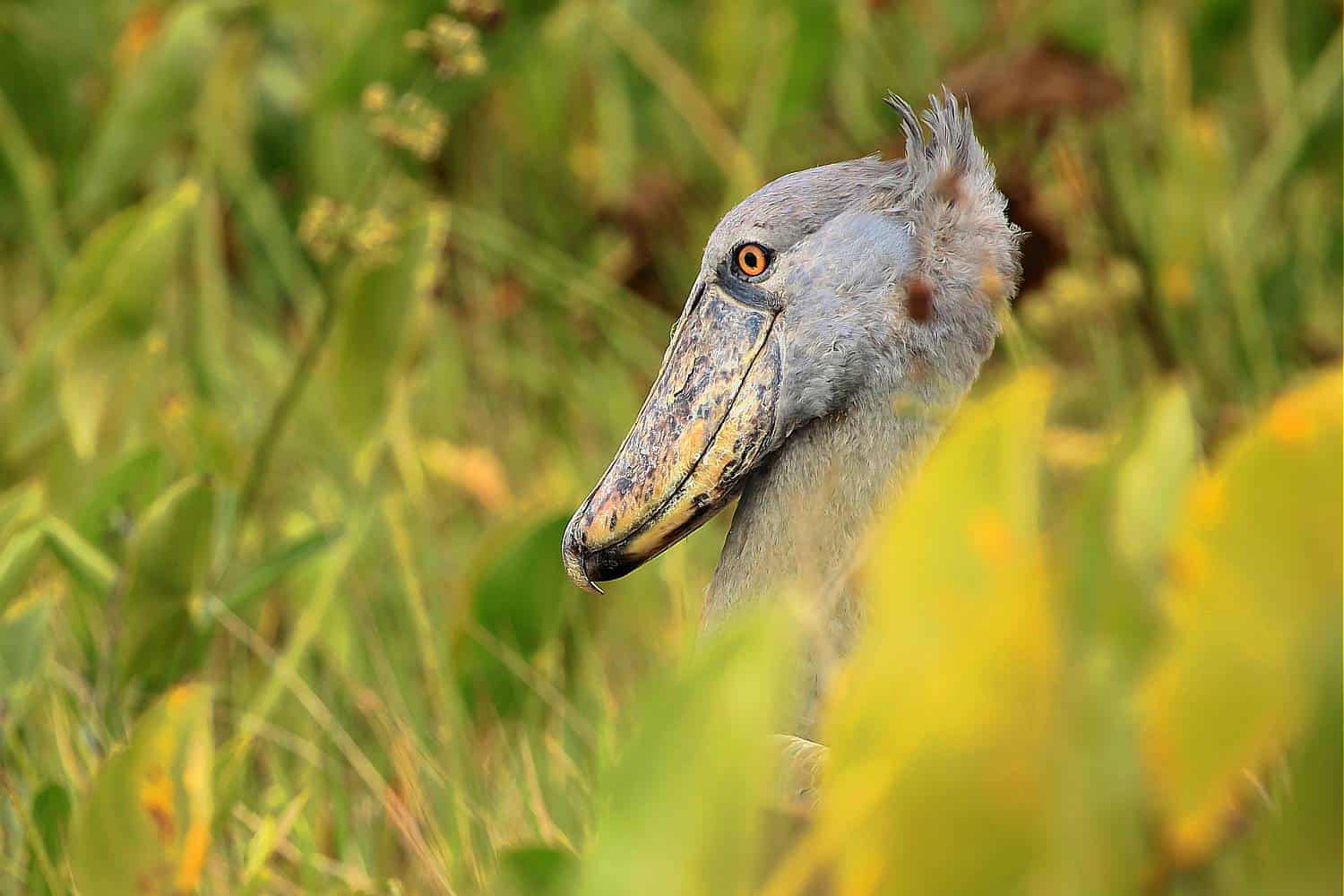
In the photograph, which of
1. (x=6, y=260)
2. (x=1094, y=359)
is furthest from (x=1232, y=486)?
(x=6, y=260)

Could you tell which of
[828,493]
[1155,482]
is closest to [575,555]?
[828,493]

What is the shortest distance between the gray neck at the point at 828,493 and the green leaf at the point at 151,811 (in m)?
0.51

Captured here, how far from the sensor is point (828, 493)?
139 centimetres

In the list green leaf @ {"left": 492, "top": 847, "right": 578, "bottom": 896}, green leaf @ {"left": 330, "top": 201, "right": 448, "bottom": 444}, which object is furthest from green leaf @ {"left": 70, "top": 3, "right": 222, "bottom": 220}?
green leaf @ {"left": 492, "top": 847, "right": 578, "bottom": 896}

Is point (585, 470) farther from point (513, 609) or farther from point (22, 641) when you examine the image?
point (22, 641)

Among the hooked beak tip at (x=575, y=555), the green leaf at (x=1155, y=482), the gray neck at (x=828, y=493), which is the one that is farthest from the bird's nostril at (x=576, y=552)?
the green leaf at (x=1155, y=482)

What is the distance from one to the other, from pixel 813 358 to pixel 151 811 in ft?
2.34

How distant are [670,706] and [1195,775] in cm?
20

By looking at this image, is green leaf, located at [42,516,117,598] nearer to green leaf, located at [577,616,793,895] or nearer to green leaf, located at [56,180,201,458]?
green leaf, located at [56,180,201,458]

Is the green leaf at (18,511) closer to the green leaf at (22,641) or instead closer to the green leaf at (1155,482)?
the green leaf at (22,641)

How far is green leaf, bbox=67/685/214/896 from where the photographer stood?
3.50 ft

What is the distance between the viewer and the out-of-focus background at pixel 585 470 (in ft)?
1.95

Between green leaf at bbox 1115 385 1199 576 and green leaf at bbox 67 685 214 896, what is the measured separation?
65cm

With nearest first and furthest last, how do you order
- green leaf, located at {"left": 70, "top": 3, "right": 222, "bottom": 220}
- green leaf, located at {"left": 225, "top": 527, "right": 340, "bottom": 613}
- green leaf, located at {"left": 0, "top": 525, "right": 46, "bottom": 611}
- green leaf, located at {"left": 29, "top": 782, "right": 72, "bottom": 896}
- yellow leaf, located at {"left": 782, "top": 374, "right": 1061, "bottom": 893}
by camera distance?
yellow leaf, located at {"left": 782, "top": 374, "right": 1061, "bottom": 893} < green leaf, located at {"left": 29, "top": 782, "right": 72, "bottom": 896} < green leaf, located at {"left": 0, "top": 525, "right": 46, "bottom": 611} < green leaf, located at {"left": 225, "top": 527, "right": 340, "bottom": 613} < green leaf, located at {"left": 70, "top": 3, "right": 222, "bottom": 220}
